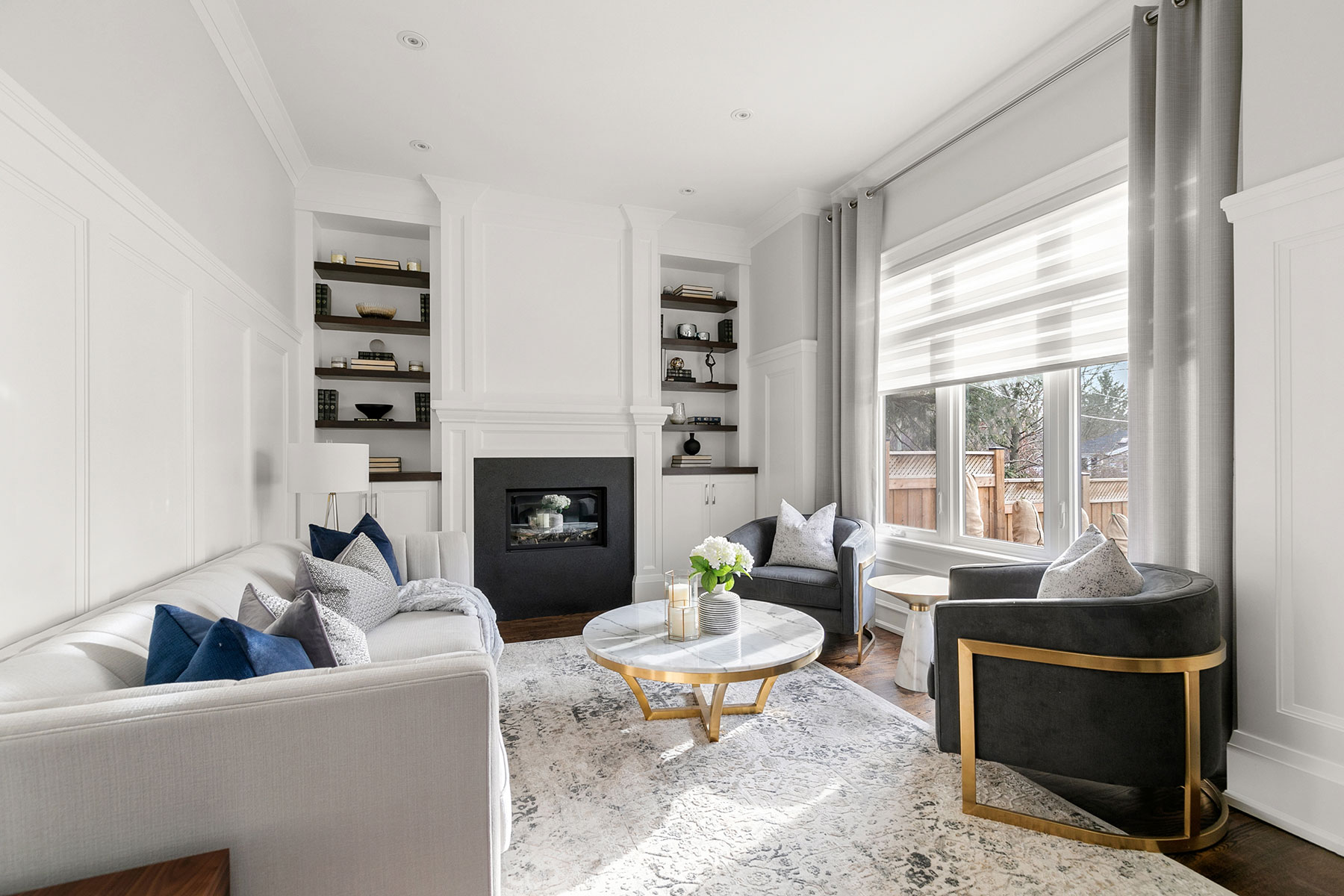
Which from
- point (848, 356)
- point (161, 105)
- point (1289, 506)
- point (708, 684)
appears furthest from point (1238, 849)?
point (161, 105)

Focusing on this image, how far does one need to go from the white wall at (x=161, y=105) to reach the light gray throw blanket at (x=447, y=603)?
164cm

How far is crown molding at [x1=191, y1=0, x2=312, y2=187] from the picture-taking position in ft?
8.29

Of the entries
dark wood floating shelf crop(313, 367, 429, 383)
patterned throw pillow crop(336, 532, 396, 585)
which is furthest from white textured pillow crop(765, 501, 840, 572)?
dark wood floating shelf crop(313, 367, 429, 383)

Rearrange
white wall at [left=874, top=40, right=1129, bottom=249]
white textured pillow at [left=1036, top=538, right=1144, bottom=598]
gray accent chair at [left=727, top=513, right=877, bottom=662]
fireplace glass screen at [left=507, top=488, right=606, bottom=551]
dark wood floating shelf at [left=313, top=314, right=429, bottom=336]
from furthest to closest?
fireplace glass screen at [left=507, top=488, right=606, bottom=551]
dark wood floating shelf at [left=313, top=314, right=429, bottom=336]
gray accent chair at [left=727, top=513, right=877, bottom=662]
white wall at [left=874, top=40, right=1129, bottom=249]
white textured pillow at [left=1036, top=538, right=1144, bottom=598]

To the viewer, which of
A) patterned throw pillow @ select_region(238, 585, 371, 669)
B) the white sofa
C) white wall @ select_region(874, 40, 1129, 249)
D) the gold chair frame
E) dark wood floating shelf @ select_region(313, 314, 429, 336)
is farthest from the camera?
dark wood floating shelf @ select_region(313, 314, 429, 336)

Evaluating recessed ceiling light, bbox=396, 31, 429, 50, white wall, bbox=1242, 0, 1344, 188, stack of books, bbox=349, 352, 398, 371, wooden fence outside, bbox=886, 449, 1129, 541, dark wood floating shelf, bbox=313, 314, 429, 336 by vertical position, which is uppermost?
recessed ceiling light, bbox=396, 31, 429, 50

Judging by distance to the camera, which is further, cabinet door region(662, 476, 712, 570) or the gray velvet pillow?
cabinet door region(662, 476, 712, 570)

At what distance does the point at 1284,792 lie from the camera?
188 cm

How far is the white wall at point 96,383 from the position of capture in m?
1.41

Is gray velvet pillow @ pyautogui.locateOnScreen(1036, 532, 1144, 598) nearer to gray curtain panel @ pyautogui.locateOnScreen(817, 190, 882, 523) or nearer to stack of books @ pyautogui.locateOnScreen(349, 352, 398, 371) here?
gray curtain panel @ pyautogui.locateOnScreen(817, 190, 882, 523)

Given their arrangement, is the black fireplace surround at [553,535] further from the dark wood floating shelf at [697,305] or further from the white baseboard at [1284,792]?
the white baseboard at [1284,792]

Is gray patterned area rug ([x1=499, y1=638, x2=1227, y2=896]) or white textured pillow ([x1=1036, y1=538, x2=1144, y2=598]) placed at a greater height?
white textured pillow ([x1=1036, y1=538, x2=1144, y2=598])

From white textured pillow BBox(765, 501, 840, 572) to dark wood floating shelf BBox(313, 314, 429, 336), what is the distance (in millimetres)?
2800

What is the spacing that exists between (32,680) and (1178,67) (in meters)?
3.70
